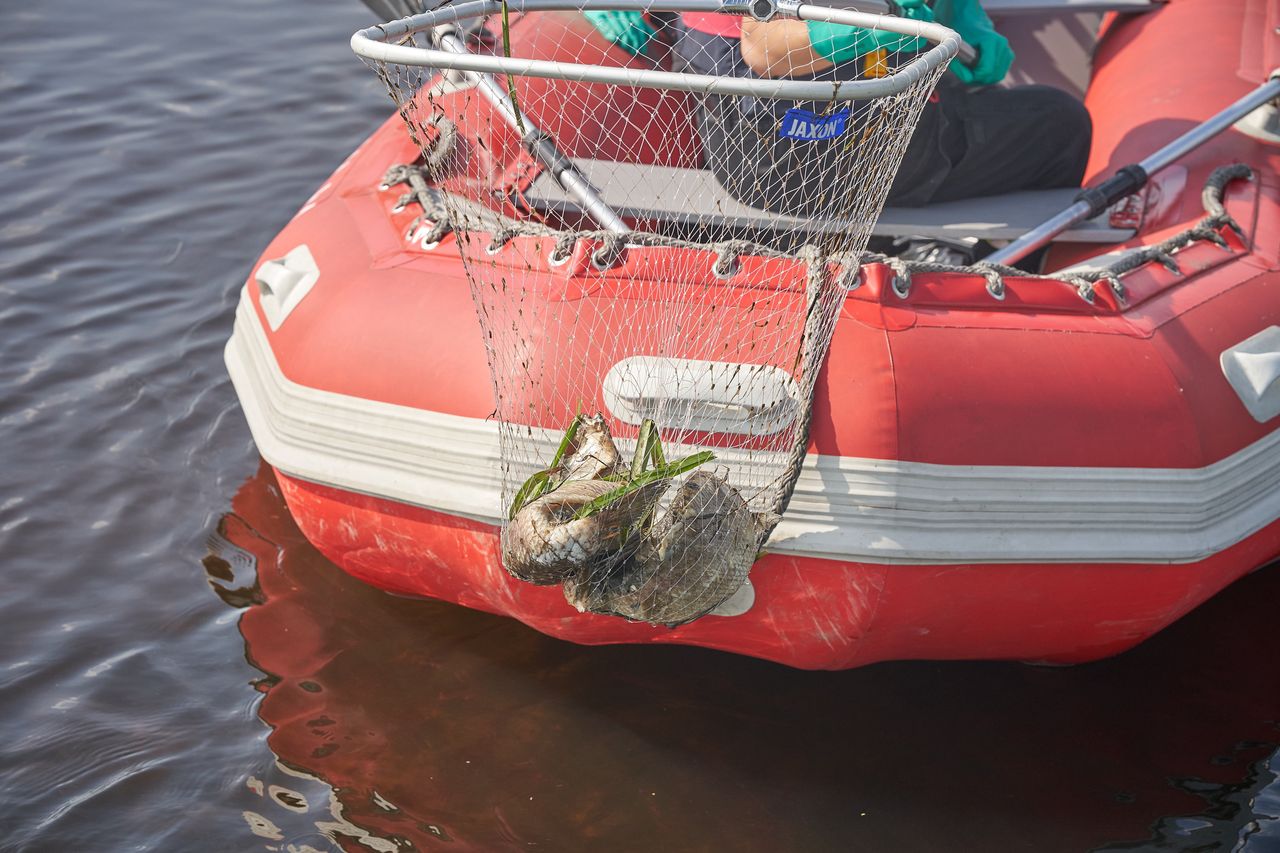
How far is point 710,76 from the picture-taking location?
2.23 metres

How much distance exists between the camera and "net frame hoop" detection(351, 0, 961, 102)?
198cm

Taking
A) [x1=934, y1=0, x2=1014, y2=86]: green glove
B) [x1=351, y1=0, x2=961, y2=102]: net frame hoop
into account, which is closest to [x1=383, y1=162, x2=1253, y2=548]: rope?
[x1=351, y1=0, x2=961, y2=102]: net frame hoop

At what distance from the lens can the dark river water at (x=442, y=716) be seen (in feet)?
9.02

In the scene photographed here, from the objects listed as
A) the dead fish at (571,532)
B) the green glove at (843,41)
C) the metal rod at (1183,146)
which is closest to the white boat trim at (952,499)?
the dead fish at (571,532)

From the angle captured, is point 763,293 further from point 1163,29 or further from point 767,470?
point 1163,29

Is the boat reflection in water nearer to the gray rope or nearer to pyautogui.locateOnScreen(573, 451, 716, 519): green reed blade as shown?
pyautogui.locateOnScreen(573, 451, 716, 519): green reed blade

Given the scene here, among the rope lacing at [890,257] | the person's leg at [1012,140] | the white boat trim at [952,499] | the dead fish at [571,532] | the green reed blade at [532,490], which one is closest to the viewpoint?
the dead fish at [571,532]

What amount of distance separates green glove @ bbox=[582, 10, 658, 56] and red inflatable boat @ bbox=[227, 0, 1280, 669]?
21.9 inches

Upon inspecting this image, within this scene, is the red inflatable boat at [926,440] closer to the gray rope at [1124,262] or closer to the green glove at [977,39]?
the gray rope at [1124,262]

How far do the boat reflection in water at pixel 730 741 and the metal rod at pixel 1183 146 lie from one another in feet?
3.65

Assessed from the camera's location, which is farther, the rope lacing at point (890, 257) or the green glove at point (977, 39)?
the green glove at point (977, 39)

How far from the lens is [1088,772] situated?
2.89 metres

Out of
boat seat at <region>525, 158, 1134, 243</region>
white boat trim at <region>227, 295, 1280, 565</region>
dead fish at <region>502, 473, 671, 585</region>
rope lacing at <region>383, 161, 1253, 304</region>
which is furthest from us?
boat seat at <region>525, 158, 1134, 243</region>

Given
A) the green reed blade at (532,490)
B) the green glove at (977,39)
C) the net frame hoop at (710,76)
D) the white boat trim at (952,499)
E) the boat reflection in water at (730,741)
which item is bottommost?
the boat reflection in water at (730,741)
